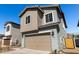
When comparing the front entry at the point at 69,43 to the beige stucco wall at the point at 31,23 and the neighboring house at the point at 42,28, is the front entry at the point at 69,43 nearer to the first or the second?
the neighboring house at the point at 42,28

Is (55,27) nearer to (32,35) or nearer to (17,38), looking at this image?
(32,35)

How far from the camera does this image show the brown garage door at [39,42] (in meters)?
10.9

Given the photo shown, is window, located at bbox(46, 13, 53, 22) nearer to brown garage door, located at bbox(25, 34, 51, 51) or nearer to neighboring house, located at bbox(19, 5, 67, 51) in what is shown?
neighboring house, located at bbox(19, 5, 67, 51)

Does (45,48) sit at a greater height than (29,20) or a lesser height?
lesser

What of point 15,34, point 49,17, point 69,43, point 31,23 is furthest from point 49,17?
point 15,34

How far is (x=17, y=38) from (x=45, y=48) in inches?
313

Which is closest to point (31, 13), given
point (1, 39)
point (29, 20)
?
point (29, 20)

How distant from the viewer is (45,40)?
11.1m

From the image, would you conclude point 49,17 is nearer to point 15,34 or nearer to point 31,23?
point 31,23

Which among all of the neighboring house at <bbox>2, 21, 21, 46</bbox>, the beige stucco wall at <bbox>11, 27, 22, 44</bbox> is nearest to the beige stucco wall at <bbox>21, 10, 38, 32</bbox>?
the neighboring house at <bbox>2, 21, 21, 46</bbox>

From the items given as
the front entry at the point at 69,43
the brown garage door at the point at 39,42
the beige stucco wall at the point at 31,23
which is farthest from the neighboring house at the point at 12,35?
the front entry at the point at 69,43

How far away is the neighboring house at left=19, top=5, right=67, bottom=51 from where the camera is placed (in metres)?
10.6
